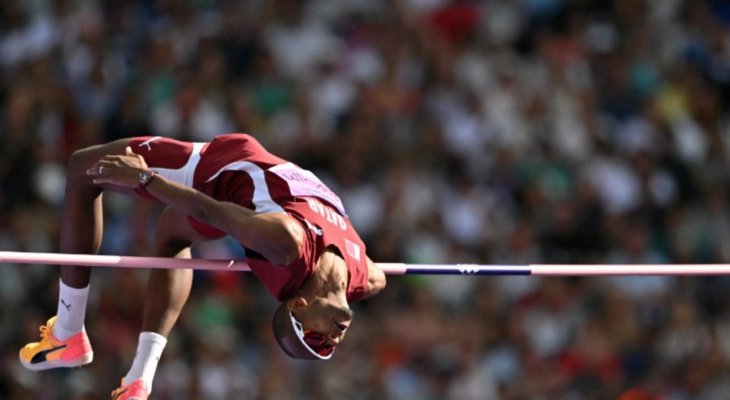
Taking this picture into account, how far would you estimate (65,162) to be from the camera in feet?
31.0

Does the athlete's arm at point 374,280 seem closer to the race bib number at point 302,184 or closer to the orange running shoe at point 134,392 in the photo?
the race bib number at point 302,184

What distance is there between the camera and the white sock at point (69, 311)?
6641 mm

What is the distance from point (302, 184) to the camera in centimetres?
612

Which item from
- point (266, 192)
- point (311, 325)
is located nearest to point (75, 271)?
point (266, 192)

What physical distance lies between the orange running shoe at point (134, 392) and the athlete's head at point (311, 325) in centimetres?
105

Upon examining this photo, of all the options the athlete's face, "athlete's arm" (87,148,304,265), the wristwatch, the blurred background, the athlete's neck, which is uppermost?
the wristwatch

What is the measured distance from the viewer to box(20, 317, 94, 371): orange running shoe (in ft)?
22.2

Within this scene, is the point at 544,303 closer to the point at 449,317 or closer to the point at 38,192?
the point at 449,317

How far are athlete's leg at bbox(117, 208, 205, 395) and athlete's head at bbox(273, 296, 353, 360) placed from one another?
0.95 m


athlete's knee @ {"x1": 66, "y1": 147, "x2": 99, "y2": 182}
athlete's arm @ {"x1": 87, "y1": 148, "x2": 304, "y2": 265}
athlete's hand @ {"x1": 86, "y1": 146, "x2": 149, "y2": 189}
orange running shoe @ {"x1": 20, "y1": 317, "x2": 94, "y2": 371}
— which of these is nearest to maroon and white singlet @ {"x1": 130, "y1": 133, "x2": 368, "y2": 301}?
athlete's arm @ {"x1": 87, "y1": 148, "x2": 304, "y2": 265}

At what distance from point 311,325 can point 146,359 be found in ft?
4.30

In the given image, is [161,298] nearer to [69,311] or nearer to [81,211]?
[69,311]

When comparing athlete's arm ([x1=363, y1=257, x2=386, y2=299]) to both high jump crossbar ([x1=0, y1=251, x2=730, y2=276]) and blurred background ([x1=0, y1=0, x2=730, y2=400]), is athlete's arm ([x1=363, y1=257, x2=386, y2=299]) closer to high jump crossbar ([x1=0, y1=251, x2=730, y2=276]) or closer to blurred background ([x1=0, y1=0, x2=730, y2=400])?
high jump crossbar ([x1=0, y1=251, x2=730, y2=276])

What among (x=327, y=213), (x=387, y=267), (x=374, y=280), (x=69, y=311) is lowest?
(x=69, y=311)
